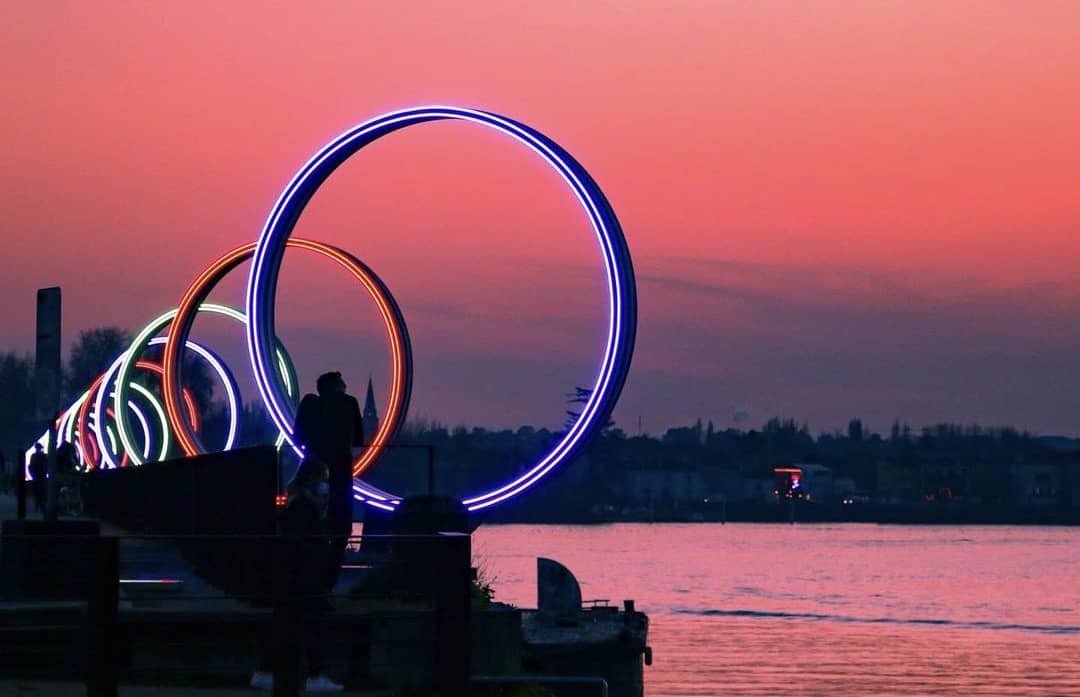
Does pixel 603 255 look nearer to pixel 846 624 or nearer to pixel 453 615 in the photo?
pixel 453 615

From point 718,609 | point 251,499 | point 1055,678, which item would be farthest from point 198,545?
point 718,609

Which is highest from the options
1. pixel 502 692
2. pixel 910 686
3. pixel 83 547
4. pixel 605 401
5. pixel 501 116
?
pixel 501 116

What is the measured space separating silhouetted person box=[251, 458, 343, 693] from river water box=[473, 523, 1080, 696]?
15965 mm

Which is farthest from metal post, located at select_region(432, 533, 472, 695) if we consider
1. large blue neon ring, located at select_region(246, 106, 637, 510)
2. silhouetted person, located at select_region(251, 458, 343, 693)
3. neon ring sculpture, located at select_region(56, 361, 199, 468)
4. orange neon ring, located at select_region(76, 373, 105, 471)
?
orange neon ring, located at select_region(76, 373, 105, 471)

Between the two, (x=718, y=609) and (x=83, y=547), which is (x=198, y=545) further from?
(x=718, y=609)

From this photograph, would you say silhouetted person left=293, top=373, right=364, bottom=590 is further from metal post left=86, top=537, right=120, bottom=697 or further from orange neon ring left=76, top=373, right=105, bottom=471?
orange neon ring left=76, top=373, right=105, bottom=471

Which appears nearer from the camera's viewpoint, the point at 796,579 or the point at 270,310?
the point at 270,310

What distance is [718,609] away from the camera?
120 m

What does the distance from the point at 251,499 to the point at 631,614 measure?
3936cm

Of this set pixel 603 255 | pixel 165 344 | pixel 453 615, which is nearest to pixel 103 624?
pixel 453 615

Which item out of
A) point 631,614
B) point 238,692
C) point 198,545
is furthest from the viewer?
point 631,614

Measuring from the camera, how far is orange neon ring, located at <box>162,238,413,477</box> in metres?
31.2

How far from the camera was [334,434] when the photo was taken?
1689 centimetres

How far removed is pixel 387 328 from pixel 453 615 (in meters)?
20.7
